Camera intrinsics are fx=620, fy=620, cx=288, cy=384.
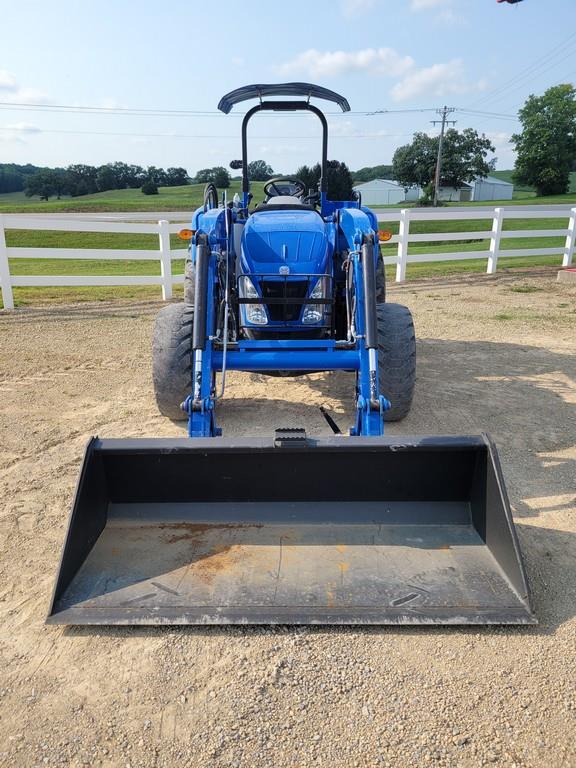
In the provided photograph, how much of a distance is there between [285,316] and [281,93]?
2.15 m

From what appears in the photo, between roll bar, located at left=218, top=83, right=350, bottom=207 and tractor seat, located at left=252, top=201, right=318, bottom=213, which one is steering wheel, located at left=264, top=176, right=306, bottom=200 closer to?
roll bar, located at left=218, top=83, right=350, bottom=207

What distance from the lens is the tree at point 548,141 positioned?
210ft

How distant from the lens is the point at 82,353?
23.7ft

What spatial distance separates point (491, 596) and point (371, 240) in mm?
2458

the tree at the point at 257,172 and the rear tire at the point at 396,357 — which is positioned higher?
the tree at the point at 257,172

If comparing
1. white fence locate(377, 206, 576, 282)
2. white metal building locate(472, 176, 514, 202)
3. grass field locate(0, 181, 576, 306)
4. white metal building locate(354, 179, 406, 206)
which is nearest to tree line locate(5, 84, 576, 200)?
white metal building locate(472, 176, 514, 202)

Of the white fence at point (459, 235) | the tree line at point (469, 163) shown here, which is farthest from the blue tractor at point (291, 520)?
the tree line at point (469, 163)

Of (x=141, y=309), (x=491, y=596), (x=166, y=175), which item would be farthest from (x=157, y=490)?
(x=166, y=175)

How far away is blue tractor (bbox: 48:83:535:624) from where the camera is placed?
265cm

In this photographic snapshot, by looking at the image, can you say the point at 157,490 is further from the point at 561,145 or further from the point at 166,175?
the point at 166,175

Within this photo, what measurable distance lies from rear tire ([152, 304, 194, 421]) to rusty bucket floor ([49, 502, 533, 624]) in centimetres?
150

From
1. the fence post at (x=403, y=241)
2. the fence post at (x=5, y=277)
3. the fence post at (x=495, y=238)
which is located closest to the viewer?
the fence post at (x=5, y=277)

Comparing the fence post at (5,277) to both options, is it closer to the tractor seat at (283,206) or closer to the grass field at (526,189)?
the tractor seat at (283,206)

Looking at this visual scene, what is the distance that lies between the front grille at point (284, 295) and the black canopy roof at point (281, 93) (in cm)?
183
